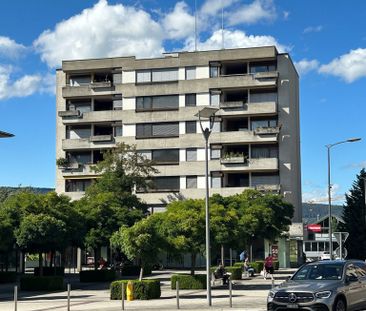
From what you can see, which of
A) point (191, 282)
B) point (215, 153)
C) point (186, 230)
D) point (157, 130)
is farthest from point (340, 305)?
point (157, 130)

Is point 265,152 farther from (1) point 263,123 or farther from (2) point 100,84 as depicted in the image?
(2) point 100,84

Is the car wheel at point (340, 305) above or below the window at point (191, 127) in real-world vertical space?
below

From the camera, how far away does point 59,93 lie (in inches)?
2963

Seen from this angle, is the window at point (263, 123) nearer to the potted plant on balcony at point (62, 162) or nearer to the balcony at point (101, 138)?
the balcony at point (101, 138)

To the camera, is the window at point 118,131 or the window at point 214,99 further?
the window at point 118,131

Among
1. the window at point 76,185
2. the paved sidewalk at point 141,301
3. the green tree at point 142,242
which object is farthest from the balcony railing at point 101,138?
the green tree at point 142,242

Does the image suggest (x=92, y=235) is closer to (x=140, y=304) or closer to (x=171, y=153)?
(x=140, y=304)

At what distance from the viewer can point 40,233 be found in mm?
35188

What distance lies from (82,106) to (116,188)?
1654 centimetres

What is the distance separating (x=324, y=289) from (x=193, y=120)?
5312cm

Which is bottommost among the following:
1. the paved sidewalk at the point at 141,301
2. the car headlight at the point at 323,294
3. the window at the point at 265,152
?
the paved sidewalk at the point at 141,301

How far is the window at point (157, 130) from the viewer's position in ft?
229

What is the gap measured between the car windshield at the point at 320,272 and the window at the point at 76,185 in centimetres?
5548

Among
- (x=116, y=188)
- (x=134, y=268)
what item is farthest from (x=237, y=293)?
(x=116, y=188)
